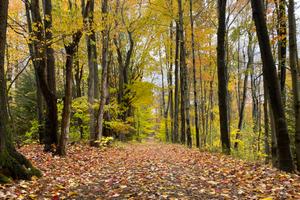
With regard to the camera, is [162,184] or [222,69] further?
[222,69]

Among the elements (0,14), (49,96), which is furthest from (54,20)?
(0,14)

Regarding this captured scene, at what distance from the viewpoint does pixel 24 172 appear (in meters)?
6.18

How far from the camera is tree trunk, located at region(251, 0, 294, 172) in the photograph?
6.72 meters

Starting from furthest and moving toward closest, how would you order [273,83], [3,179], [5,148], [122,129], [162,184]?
1. [122,129]
2. [273,83]
3. [5,148]
4. [162,184]
5. [3,179]

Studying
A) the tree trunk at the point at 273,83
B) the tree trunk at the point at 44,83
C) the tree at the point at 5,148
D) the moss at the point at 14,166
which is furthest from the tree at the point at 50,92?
the tree trunk at the point at 273,83

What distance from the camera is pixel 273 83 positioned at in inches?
265

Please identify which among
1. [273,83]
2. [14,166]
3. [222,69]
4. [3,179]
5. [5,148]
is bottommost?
[3,179]

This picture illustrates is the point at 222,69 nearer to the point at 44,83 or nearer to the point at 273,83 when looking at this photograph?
the point at 273,83

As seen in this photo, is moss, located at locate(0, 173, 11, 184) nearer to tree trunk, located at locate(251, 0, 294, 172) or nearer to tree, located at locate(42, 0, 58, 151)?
tree, located at locate(42, 0, 58, 151)

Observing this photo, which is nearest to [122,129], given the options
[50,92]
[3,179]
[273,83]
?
[50,92]

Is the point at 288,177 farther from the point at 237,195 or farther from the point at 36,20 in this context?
the point at 36,20

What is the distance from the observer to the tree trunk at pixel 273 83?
22.1ft

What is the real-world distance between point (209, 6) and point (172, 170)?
47.3 ft

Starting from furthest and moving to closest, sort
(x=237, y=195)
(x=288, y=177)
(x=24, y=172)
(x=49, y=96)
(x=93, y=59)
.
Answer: (x=93, y=59)
(x=49, y=96)
(x=24, y=172)
(x=288, y=177)
(x=237, y=195)
